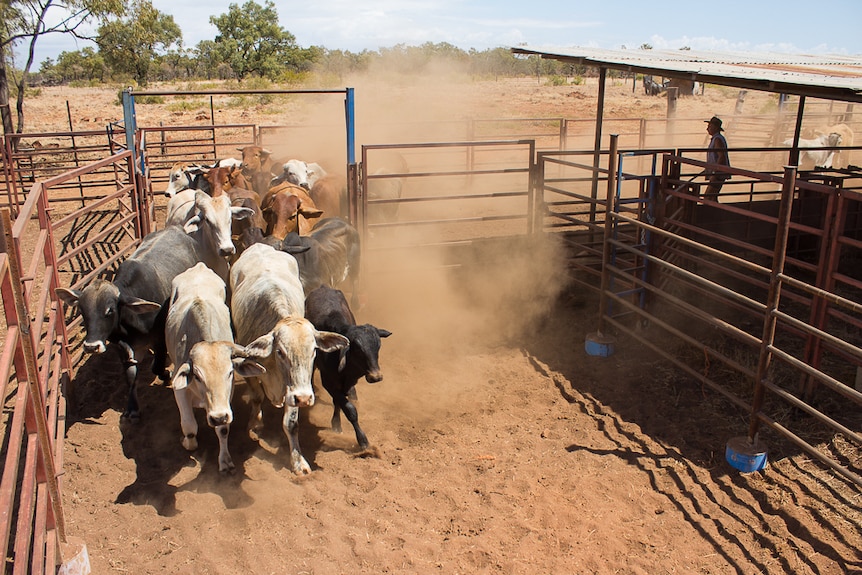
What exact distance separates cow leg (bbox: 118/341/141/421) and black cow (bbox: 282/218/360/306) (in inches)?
63.7

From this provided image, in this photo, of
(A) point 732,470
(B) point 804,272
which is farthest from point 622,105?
(A) point 732,470

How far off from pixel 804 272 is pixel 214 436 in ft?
24.6

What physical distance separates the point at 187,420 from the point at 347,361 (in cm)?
121

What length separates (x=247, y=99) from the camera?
31953mm

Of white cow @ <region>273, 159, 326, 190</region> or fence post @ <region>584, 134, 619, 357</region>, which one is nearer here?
fence post @ <region>584, 134, 619, 357</region>

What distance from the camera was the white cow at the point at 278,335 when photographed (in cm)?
471

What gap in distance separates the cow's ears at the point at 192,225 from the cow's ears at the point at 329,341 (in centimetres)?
281

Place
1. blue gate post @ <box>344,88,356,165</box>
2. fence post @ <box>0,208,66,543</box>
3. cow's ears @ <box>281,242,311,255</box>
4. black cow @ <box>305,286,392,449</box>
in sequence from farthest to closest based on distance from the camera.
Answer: blue gate post @ <box>344,88,356,165</box>, cow's ears @ <box>281,242,311,255</box>, black cow @ <box>305,286,392,449</box>, fence post @ <box>0,208,66,543</box>

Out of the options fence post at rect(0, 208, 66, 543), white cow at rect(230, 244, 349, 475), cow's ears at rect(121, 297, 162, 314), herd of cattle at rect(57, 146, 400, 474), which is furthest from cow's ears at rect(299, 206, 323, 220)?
fence post at rect(0, 208, 66, 543)

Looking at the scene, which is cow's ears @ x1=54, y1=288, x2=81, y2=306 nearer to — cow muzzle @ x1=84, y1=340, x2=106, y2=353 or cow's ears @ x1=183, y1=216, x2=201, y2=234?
cow muzzle @ x1=84, y1=340, x2=106, y2=353

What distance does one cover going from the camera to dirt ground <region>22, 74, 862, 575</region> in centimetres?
405

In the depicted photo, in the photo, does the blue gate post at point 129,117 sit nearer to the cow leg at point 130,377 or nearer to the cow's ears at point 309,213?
the cow's ears at point 309,213

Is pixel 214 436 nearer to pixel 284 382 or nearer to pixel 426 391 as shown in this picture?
pixel 284 382

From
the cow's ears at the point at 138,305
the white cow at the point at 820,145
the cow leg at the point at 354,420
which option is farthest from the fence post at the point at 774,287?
the white cow at the point at 820,145
